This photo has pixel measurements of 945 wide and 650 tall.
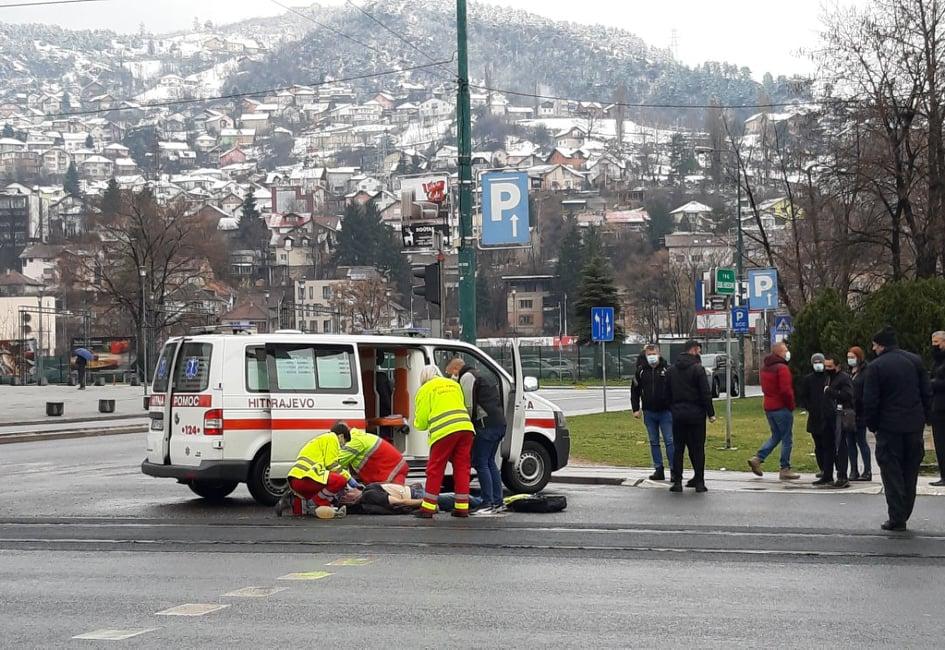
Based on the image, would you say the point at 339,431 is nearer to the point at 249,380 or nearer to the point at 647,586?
the point at 249,380

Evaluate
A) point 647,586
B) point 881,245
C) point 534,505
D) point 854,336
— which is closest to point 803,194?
point 881,245

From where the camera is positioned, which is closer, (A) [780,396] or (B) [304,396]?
(B) [304,396]

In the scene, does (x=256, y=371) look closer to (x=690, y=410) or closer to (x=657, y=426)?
(x=690, y=410)

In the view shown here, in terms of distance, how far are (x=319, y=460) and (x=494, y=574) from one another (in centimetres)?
486

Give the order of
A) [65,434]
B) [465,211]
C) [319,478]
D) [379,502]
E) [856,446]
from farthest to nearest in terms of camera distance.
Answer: [65,434] < [465,211] < [856,446] < [379,502] < [319,478]

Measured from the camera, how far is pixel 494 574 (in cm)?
1104

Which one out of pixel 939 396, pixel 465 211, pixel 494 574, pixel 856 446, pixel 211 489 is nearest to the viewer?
pixel 494 574

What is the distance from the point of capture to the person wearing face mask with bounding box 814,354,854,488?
18.4 m

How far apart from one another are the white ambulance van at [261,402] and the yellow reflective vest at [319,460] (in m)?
0.94

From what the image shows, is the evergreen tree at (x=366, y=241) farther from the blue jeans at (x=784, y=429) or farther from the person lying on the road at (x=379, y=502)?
the person lying on the road at (x=379, y=502)

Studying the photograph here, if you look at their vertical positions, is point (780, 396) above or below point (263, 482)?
above

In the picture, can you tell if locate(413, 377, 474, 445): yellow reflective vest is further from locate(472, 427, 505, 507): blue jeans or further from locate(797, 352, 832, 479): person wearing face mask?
locate(797, 352, 832, 479): person wearing face mask

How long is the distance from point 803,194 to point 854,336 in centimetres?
1812

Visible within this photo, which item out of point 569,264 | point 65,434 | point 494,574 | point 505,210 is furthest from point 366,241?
point 494,574
